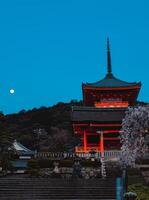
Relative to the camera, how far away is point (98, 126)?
49875mm

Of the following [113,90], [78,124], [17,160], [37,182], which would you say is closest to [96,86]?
[113,90]

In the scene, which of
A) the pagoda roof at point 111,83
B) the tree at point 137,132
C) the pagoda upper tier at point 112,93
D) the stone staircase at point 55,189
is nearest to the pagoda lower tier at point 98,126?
the pagoda upper tier at point 112,93

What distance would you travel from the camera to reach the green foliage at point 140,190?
25461 mm

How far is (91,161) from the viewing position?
40.4 meters

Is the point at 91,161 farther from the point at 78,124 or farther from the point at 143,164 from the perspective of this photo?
the point at 78,124

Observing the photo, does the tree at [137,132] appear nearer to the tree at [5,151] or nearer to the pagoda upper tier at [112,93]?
the tree at [5,151]

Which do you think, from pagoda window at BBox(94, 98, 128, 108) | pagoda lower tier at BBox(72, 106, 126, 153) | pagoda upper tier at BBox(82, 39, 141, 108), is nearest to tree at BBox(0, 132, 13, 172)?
pagoda lower tier at BBox(72, 106, 126, 153)

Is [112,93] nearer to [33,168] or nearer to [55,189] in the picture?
[33,168]

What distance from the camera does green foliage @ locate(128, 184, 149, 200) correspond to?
25.5 metres

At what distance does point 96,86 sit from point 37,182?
91.5 ft

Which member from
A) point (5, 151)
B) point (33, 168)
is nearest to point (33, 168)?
point (33, 168)

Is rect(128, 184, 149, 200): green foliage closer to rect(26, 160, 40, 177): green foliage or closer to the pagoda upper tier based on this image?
rect(26, 160, 40, 177): green foliage

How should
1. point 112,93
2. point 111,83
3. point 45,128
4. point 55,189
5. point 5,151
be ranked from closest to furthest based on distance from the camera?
1. point 55,189
2. point 5,151
3. point 112,93
4. point 111,83
5. point 45,128

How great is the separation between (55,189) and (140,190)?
5752 mm
